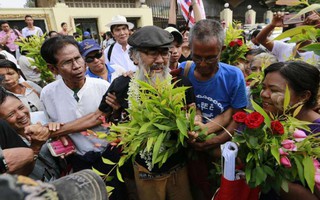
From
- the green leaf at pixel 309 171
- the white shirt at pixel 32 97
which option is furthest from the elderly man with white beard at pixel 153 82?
the white shirt at pixel 32 97

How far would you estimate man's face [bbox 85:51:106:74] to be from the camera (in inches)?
122

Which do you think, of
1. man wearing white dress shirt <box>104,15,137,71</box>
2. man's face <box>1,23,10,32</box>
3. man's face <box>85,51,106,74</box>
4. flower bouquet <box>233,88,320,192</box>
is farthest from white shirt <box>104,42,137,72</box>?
man's face <box>1,23,10,32</box>

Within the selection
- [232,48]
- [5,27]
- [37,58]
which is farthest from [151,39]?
[5,27]

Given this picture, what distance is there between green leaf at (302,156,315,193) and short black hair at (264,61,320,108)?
615 mm

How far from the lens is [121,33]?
165 inches

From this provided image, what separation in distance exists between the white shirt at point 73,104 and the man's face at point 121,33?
2178 mm

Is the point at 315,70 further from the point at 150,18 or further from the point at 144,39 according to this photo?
the point at 150,18

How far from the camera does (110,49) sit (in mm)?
4391

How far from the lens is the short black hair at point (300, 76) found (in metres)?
1.61

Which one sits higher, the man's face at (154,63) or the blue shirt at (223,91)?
the man's face at (154,63)

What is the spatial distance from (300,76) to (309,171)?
76cm

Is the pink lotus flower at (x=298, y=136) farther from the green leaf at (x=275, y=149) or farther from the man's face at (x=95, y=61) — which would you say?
the man's face at (x=95, y=61)

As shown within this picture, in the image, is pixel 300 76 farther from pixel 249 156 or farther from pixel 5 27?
pixel 5 27

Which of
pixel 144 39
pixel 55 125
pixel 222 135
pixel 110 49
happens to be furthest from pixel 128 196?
pixel 110 49
